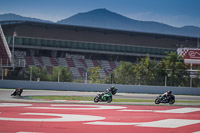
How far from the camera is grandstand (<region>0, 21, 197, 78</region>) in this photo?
66.0m

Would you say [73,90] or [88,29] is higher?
[88,29]

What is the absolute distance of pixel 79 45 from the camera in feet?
232

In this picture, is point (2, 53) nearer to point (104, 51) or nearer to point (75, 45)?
point (75, 45)

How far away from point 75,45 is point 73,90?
3318cm

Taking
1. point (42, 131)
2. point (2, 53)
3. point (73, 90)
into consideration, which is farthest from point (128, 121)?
point (2, 53)

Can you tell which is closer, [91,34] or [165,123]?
[165,123]

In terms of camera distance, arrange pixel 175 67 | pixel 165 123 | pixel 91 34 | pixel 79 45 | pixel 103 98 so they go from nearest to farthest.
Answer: pixel 165 123
pixel 103 98
pixel 175 67
pixel 79 45
pixel 91 34

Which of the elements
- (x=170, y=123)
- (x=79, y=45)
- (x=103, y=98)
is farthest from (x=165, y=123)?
(x=79, y=45)

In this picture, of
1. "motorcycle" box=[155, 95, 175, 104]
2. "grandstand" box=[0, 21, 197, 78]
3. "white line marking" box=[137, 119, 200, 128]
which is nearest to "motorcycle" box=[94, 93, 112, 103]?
"motorcycle" box=[155, 95, 175, 104]

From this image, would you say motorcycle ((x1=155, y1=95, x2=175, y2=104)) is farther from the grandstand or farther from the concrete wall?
the grandstand

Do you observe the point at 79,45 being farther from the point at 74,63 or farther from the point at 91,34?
the point at 91,34

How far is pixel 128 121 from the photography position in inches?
584

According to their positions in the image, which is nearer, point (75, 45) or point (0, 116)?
point (0, 116)

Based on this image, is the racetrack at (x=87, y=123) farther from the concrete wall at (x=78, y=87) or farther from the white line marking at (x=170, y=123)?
the concrete wall at (x=78, y=87)
